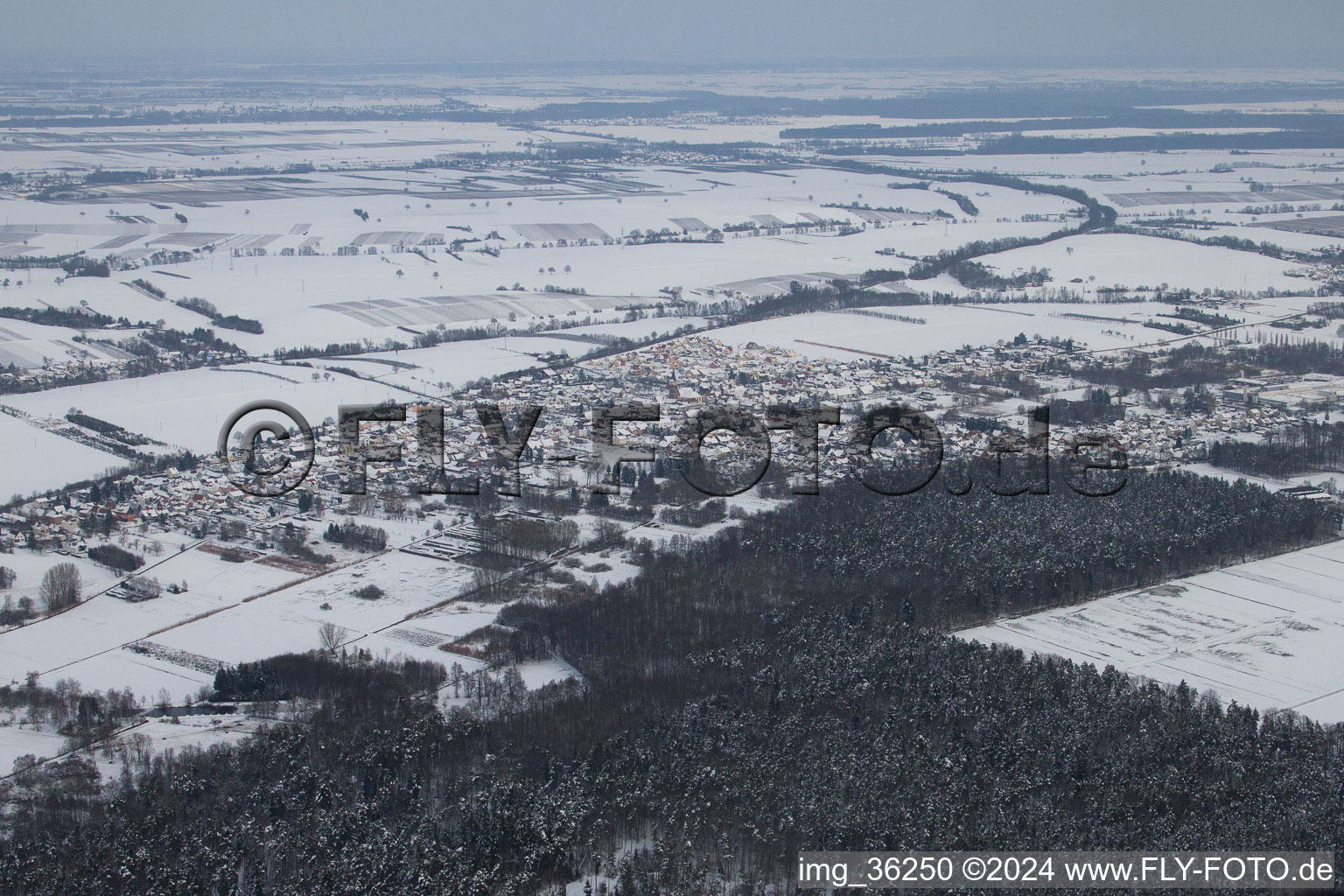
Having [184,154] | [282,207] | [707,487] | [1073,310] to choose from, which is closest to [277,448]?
[707,487]

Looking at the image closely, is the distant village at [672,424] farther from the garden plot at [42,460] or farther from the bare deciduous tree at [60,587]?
the bare deciduous tree at [60,587]

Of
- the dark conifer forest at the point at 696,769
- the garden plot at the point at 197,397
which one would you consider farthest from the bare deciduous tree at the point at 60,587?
Result: the garden plot at the point at 197,397

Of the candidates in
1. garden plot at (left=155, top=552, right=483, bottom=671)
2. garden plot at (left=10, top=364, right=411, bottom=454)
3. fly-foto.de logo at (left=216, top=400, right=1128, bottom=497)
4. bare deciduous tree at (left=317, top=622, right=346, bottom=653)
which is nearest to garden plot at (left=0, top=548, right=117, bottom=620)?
garden plot at (left=155, top=552, right=483, bottom=671)

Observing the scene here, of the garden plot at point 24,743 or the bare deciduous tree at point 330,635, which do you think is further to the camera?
the bare deciduous tree at point 330,635

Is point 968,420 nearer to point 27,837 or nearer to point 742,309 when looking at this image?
point 742,309

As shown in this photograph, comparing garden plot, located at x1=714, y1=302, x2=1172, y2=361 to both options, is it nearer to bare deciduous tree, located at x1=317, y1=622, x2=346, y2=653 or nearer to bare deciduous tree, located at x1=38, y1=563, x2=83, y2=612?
bare deciduous tree, located at x1=317, y1=622, x2=346, y2=653

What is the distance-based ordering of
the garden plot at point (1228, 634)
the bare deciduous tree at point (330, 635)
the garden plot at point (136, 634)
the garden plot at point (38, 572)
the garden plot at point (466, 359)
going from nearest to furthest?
the garden plot at point (1228, 634)
the garden plot at point (136, 634)
the bare deciduous tree at point (330, 635)
the garden plot at point (38, 572)
the garden plot at point (466, 359)
